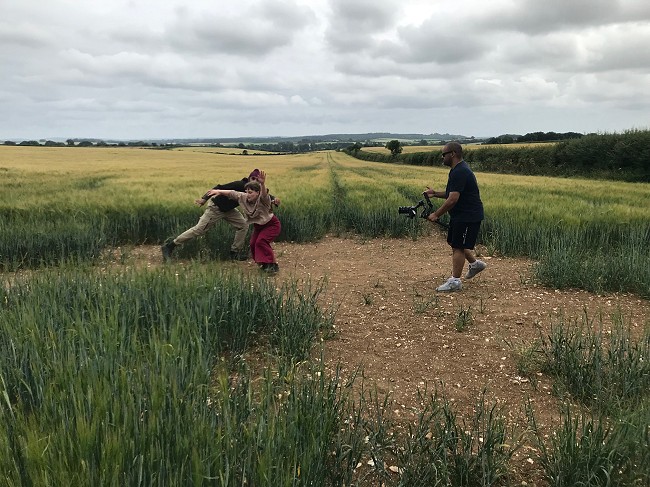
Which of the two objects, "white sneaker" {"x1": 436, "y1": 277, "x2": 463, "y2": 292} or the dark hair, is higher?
the dark hair

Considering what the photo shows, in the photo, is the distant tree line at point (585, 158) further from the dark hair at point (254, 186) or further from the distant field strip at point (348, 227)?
the dark hair at point (254, 186)

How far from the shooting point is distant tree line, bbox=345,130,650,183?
2469 centimetres

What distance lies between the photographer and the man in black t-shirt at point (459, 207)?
535 cm

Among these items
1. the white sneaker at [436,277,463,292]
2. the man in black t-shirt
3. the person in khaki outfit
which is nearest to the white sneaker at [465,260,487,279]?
the man in black t-shirt

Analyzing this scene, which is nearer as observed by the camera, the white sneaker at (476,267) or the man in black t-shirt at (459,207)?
the man in black t-shirt at (459,207)

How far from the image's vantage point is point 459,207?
555cm

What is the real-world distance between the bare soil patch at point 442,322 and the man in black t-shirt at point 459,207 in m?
0.46

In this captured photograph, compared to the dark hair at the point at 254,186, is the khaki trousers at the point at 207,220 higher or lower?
lower

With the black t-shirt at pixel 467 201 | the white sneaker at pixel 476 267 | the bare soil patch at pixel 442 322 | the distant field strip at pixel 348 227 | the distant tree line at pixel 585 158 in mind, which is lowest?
the bare soil patch at pixel 442 322

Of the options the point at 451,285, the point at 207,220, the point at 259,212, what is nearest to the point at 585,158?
the point at 451,285

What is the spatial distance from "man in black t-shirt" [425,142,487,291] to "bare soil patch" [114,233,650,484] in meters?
0.46

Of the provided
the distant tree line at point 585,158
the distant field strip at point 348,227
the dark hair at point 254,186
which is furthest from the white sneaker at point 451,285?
the distant tree line at point 585,158

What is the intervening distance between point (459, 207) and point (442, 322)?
162cm

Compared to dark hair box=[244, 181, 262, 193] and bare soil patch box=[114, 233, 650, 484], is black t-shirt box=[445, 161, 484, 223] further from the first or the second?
dark hair box=[244, 181, 262, 193]
